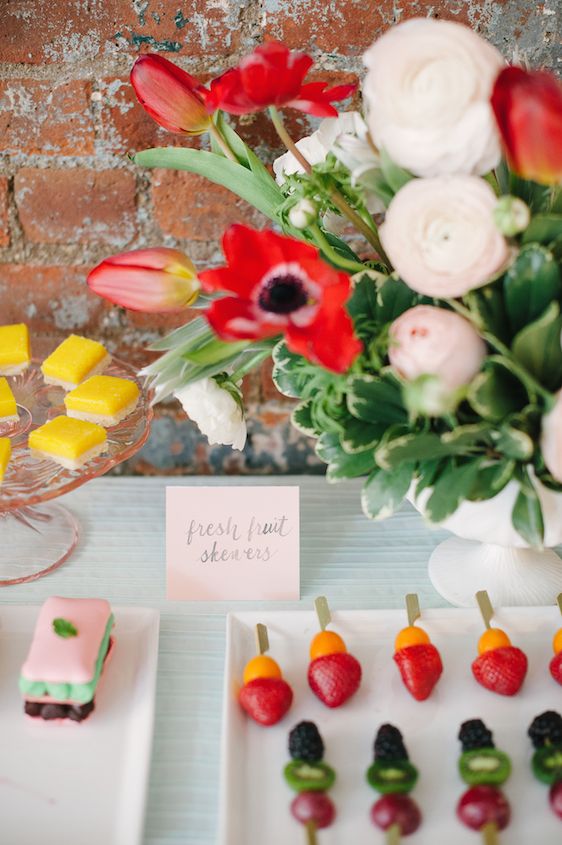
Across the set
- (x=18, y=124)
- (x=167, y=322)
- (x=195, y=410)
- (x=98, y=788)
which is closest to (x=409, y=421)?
(x=195, y=410)

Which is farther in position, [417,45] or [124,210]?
[124,210]

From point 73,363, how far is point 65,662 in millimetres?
371

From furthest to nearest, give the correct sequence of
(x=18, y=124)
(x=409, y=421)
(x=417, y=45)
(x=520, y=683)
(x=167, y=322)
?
1. (x=167, y=322)
2. (x=18, y=124)
3. (x=520, y=683)
4. (x=409, y=421)
5. (x=417, y=45)

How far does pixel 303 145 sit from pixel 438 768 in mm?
586

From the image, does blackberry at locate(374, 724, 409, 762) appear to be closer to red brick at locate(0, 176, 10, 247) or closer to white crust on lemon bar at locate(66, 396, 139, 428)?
white crust on lemon bar at locate(66, 396, 139, 428)

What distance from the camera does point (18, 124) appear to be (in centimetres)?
106

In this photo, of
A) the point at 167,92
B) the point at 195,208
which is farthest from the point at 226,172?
the point at 195,208

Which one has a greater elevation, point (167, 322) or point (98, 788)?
point (167, 322)

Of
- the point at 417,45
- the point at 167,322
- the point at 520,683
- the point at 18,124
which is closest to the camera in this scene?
the point at 417,45

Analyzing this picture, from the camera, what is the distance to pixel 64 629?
807mm

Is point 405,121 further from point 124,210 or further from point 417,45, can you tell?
point 124,210

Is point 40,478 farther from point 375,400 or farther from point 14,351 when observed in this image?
point 375,400

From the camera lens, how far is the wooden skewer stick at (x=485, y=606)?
0.88 m

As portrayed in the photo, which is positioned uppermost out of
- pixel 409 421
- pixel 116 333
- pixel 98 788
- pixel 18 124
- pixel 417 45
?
pixel 18 124
